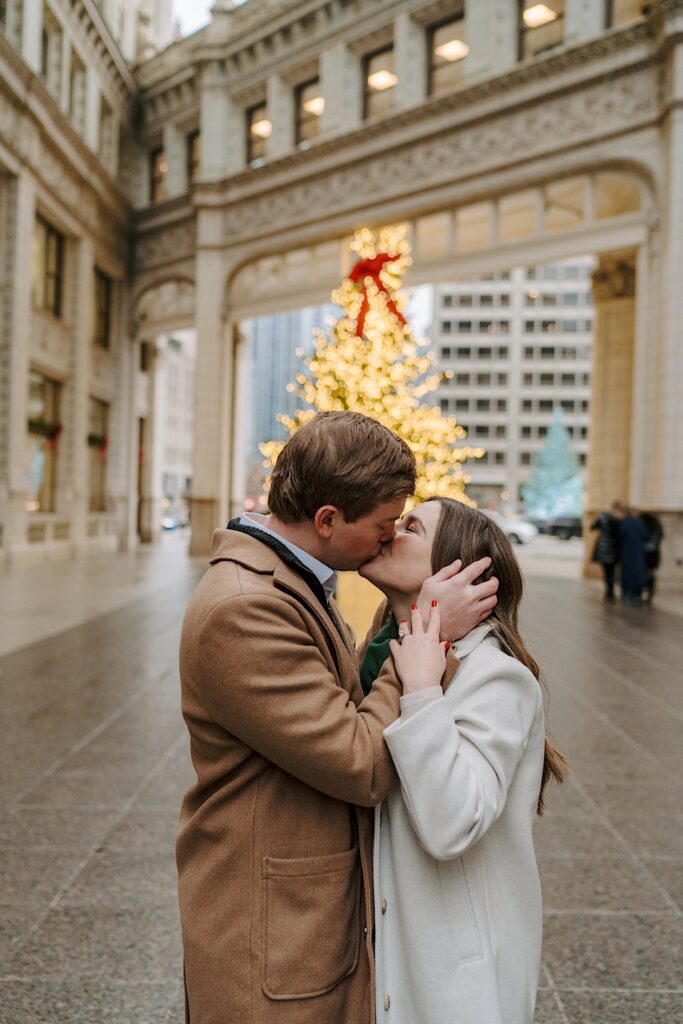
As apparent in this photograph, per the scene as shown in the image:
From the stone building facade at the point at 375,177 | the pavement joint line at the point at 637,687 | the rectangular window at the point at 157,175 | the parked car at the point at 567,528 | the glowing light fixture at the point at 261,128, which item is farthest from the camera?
the parked car at the point at 567,528

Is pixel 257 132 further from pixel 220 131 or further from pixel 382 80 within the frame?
pixel 382 80

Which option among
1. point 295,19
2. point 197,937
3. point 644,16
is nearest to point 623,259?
point 644,16

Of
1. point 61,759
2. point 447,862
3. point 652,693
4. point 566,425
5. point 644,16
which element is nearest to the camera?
point 447,862

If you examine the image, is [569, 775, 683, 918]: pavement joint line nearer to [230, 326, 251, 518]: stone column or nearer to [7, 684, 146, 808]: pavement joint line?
[7, 684, 146, 808]: pavement joint line

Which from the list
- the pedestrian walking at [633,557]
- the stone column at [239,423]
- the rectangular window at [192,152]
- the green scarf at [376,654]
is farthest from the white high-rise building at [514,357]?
the green scarf at [376,654]

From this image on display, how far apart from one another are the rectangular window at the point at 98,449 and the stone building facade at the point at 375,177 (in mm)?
336

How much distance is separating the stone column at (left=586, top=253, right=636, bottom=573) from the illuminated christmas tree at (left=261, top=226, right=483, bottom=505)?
11.2m

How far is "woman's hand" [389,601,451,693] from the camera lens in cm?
163

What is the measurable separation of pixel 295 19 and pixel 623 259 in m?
11.0

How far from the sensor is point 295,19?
24.6 meters

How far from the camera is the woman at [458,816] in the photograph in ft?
5.20

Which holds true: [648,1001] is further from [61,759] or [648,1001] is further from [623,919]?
[61,759]

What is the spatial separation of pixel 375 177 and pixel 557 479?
73193mm

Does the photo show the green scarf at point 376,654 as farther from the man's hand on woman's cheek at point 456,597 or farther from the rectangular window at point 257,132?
the rectangular window at point 257,132
